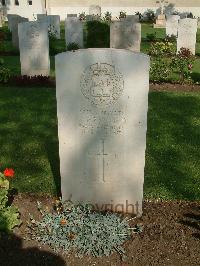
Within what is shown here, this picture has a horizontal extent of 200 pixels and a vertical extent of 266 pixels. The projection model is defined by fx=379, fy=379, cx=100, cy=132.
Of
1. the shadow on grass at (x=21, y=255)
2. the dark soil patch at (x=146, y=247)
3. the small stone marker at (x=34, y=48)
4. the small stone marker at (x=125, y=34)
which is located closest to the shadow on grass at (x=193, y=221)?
the dark soil patch at (x=146, y=247)

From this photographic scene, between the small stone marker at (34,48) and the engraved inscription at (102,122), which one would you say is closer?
the engraved inscription at (102,122)

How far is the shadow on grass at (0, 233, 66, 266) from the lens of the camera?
416 cm

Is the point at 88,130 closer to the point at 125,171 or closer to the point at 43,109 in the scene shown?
the point at 125,171

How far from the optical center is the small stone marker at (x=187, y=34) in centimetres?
1612

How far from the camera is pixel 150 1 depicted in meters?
36.1

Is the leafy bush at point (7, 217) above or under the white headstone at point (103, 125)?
under

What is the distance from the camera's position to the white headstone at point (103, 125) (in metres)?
4.16

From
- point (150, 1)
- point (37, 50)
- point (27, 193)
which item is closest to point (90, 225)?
point (27, 193)

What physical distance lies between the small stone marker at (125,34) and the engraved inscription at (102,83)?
12407 mm

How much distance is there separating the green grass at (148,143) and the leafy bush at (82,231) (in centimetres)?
108

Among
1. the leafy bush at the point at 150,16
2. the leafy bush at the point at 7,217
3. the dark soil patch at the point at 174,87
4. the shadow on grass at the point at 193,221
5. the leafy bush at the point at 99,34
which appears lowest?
the shadow on grass at the point at 193,221

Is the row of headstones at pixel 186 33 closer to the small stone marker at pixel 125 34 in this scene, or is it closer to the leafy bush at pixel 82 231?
the small stone marker at pixel 125 34

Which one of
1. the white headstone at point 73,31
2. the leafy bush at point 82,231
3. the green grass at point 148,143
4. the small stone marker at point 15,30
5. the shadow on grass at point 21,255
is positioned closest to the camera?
the shadow on grass at point 21,255

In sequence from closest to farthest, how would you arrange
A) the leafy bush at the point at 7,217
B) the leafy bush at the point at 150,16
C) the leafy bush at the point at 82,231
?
the leafy bush at the point at 82,231 < the leafy bush at the point at 7,217 < the leafy bush at the point at 150,16
